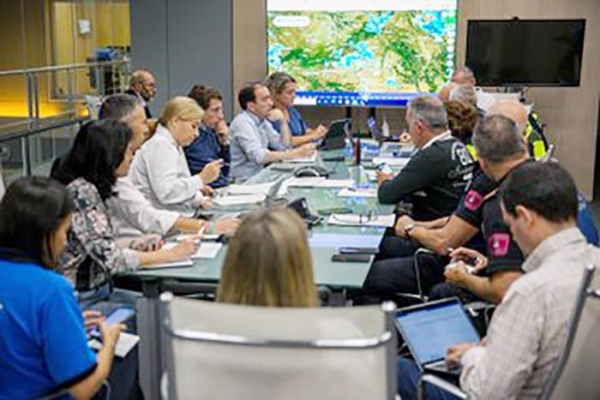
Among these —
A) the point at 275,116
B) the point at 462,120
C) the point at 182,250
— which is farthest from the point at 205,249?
the point at 275,116

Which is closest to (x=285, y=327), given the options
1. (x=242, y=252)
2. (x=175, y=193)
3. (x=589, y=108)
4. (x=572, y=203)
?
(x=242, y=252)

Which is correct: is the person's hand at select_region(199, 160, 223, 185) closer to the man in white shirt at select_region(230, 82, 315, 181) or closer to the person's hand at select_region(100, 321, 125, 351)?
the man in white shirt at select_region(230, 82, 315, 181)

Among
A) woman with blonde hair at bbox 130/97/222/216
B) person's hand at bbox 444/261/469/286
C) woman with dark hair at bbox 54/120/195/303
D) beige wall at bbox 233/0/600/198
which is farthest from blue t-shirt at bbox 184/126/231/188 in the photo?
beige wall at bbox 233/0/600/198

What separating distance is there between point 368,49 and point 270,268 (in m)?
6.49

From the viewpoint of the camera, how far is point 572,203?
88.6 inches

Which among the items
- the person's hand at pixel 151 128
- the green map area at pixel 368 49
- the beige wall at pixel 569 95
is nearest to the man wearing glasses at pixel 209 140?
the person's hand at pixel 151 128

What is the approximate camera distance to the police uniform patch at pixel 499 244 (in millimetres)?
2895

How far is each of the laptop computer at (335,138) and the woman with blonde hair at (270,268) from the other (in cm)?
487

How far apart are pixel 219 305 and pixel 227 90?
6980mm

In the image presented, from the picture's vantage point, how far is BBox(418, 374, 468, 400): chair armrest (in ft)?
7.63

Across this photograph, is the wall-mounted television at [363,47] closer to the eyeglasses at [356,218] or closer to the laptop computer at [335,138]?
the laptop computer at [335,138]

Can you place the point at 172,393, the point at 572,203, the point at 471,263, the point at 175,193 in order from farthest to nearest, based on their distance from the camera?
1. the point at 175,193
2. the point at 471,263
3. the point at 572,203
4. the point at 172,393

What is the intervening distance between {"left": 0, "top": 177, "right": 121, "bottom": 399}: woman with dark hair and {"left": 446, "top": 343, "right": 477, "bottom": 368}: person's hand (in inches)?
41.3

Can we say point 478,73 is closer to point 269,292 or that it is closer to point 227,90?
point 227,90
